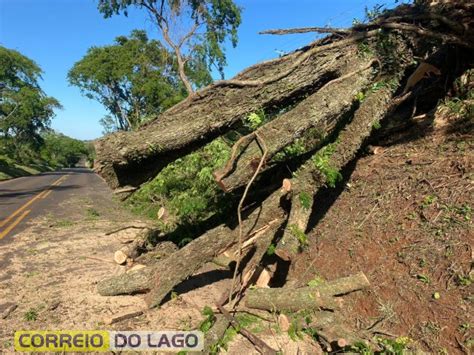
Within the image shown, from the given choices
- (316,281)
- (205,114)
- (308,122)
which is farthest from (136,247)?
(308,122)

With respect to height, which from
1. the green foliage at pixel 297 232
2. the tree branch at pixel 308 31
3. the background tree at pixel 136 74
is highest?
the background tree at pixel 136 74

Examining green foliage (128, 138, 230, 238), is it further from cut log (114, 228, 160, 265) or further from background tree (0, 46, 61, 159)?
background tree (0, 46, 61, 159)

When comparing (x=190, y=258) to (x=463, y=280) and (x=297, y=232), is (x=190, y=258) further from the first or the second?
(x=463, y=280)

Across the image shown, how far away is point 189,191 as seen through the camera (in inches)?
345

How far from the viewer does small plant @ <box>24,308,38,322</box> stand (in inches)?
173

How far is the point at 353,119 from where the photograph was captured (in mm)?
5824

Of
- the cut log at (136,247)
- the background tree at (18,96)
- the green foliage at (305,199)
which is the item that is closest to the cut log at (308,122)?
the green foliage at (305,199)

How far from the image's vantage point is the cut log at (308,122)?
450cm

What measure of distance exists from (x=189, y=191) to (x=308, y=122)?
4.45 m

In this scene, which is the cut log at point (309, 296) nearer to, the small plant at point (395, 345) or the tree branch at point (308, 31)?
the small plant at point (395, 345)

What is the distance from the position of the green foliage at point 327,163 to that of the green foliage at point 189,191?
1.47 m

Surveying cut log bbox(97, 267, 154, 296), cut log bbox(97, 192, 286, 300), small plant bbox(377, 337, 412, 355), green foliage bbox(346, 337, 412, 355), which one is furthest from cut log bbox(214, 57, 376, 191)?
small plant bbox(377, 337, 412, 355)

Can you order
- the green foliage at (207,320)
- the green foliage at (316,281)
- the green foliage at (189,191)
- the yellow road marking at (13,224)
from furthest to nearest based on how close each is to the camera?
the yellow road marking at (13,224) → the green foliage at (189,191) → the green foliage at (316,281) → the green foliage at (207,320)

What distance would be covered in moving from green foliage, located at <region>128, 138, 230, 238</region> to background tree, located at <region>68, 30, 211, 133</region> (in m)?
18.8
